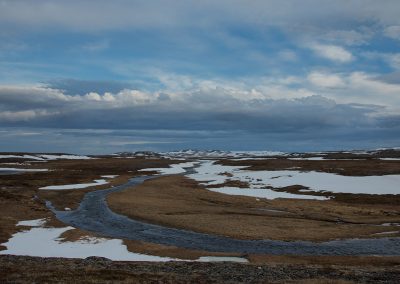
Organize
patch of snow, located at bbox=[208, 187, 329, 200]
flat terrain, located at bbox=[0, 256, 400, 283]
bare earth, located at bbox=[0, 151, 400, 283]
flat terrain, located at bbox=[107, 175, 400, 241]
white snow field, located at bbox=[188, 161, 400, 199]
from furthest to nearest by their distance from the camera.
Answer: white snow field, located at bbox=[188, 161, 400, 199] → patch of snow, located at bbox=[208, 187, 329, 200] → flat terrain, located at bbox=[107, 175, 400, 241] → bare earth, located at bbox=[0, 151, 400, 283] → flat terrain, located at bbox=[0, 256, 400, 283]

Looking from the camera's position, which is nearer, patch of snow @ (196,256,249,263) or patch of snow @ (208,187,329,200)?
patch of snow @ (196,256,249,263)

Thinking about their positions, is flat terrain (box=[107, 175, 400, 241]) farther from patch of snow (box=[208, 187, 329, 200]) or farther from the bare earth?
patch of snow (box=[208, 187, 329, 200])

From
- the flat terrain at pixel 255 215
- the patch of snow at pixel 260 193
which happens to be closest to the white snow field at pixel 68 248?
the flat terrain at pixel 255 215

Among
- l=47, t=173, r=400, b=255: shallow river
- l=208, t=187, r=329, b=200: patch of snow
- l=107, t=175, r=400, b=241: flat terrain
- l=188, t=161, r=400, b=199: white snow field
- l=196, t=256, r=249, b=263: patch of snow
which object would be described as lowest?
l=47, t=173, r=400, b=255: shallow river

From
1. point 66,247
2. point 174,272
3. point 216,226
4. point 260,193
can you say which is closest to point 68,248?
point 66,247

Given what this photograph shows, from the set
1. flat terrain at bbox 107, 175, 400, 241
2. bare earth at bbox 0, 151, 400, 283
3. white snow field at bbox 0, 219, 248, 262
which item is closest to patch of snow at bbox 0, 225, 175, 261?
white snow field at bbox 0, 219, 248, 262

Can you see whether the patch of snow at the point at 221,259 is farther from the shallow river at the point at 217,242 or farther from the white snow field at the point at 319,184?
the white snow field at the point at 319,184

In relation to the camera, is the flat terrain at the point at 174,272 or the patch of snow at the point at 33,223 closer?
the flat terrain at the point at 174,272

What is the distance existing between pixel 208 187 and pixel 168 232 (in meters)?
36.1

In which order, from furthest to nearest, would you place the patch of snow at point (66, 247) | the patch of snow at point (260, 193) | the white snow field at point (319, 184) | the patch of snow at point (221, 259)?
the white snow field at point (319, 184) < the patch of snow at point (260, 193) < the patch of snow at point (66, 247) < the patch of snow at point (221, 259)

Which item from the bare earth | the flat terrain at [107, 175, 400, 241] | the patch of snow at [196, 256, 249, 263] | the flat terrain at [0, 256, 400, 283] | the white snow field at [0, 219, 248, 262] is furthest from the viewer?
the flat terrain at [107, 175, 400, 241]

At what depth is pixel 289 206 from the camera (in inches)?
2010

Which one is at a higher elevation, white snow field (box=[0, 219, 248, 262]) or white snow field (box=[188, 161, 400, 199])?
white snow field (box=[188, 161, 400, 199])

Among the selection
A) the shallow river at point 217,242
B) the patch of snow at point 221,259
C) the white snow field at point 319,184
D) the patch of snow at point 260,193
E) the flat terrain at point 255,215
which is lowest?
the shallow river at point 217,242
